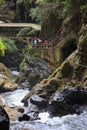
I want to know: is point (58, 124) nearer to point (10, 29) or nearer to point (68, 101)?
point (68, 101)

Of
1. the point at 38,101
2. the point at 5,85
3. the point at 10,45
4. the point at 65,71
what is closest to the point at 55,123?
the point at 38,101

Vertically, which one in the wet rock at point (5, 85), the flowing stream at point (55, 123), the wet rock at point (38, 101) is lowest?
the wet rock at point (5, 85)

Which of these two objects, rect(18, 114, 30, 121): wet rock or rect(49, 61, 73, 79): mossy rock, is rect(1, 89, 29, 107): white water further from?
rect(18, 114, 30, 121): wet rock

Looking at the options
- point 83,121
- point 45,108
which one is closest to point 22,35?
point 45,108

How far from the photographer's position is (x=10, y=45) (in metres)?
56.2

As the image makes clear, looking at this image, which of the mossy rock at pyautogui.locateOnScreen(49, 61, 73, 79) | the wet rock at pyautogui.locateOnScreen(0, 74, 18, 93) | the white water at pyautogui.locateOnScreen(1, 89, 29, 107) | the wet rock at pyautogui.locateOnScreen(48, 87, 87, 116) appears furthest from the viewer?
the wet rock at pyautogui.locateOnScreen(0, 74, 18, 93)

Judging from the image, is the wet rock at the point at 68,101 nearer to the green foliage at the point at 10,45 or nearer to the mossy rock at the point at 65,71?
the mossy rock at the point at 65,71

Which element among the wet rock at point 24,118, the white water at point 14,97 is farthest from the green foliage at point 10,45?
the wet rock at point 24,118

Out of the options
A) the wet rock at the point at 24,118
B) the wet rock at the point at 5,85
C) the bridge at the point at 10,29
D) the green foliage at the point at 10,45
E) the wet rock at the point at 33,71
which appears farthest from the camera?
the bridge at the point at 10,29

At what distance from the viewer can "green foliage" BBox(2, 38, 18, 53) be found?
55906 mm

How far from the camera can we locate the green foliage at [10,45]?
183 ft

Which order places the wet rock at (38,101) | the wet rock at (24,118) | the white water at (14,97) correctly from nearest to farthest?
the wet rock at (24,118)
the wet rock at (38,101)
the white water at (14,97)

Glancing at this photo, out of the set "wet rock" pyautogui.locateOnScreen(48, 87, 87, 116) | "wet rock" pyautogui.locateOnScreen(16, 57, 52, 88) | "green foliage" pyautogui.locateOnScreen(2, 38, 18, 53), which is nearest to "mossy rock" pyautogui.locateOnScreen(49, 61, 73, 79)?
"wet rock" pyautogui.locateOnScreen(48, 87, 87, 116)

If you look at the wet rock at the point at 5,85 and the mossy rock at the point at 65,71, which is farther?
the wet rock at the point at 5,85
